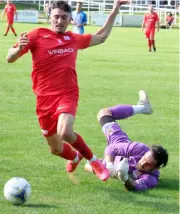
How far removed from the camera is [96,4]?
5769cm

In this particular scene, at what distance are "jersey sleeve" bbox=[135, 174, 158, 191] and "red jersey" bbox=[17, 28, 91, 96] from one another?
1298mm

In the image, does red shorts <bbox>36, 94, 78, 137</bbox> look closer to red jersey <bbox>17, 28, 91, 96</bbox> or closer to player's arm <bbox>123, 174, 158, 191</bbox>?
red jersey <bbox>17, 28, 91, 96</bbox>

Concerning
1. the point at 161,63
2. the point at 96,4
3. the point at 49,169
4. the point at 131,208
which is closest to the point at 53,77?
the point at 49,169

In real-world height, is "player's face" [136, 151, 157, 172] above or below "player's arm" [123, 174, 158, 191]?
above

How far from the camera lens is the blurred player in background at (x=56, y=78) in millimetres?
7680

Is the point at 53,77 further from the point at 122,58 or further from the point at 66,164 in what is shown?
the point at 122,58

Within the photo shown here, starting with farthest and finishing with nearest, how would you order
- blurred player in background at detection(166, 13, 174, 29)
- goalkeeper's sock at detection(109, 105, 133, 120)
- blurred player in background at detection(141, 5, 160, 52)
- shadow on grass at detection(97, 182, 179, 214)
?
blurred player in background at detection(166, 13, 174, 29) < blurred player in background at detection(141, 5, 160, 52) < goalkeeper's sock at detection(109, 105, 133, 120) < shadow on grass at detection(97, 182, 179, 214)

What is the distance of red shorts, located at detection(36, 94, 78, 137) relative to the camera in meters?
7.68

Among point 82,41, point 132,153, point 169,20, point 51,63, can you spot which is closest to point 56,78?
point 51,63

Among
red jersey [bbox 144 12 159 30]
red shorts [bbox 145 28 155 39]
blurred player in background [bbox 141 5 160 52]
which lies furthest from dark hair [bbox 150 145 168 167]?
red jersey [bbox 144 12 159 30]

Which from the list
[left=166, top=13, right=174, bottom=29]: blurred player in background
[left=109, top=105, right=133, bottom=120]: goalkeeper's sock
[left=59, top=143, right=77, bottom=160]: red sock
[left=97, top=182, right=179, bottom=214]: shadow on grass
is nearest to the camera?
[left=97, top=182, right=179, bottom=214]: shadow on grass

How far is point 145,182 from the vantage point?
304 inches

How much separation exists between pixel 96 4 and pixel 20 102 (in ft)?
147

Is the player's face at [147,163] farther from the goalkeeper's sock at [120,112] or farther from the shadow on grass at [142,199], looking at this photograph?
the goalkeeper's sock at [120,112]
